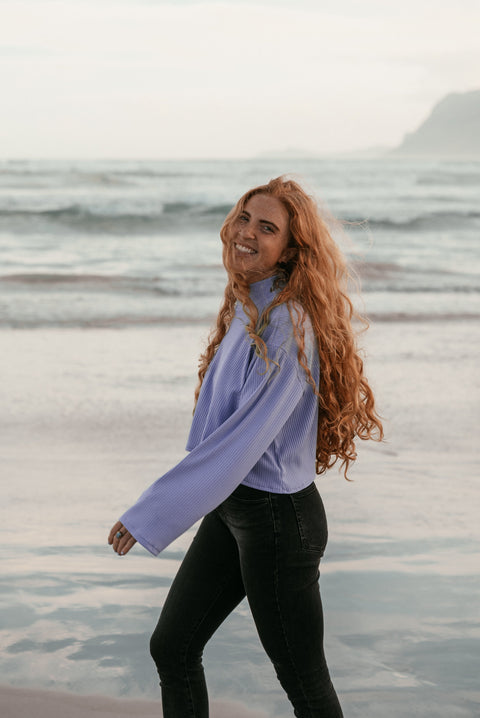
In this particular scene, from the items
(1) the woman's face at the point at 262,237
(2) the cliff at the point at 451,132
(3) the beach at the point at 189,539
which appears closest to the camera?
(1) the woman's face at the point at 262,237

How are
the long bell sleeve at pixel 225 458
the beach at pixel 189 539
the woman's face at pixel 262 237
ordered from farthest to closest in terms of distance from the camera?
1. the beach at pixel 189 539
2. the woman's face at pixel 262 237
3. the long bell sleeve at pixel 225 458

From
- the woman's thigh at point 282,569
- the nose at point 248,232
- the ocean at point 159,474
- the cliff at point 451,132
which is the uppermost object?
the cliff at point 451,132

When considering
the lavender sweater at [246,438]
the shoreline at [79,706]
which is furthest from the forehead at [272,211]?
the shoreline at [79,706]

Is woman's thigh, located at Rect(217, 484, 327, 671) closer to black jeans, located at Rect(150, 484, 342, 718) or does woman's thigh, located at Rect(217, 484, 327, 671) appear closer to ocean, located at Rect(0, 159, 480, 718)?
black jeans, located at Rect(150, 484, 342, 718)

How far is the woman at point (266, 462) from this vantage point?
203 centimetres

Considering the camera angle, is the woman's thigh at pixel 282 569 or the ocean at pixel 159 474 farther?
the ocean at pixel 159 474

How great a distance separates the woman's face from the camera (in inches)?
85.4

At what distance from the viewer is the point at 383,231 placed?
2419 cm

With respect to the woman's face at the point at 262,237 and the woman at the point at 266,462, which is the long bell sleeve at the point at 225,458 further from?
the woman's face at the point at 262,237

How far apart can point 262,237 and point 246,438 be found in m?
0.50

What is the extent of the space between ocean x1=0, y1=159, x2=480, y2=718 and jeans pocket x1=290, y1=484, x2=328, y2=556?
59cm

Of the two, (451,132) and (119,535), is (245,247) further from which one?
(451,132)

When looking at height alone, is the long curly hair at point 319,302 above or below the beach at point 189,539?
above

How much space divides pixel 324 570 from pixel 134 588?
81 cm
